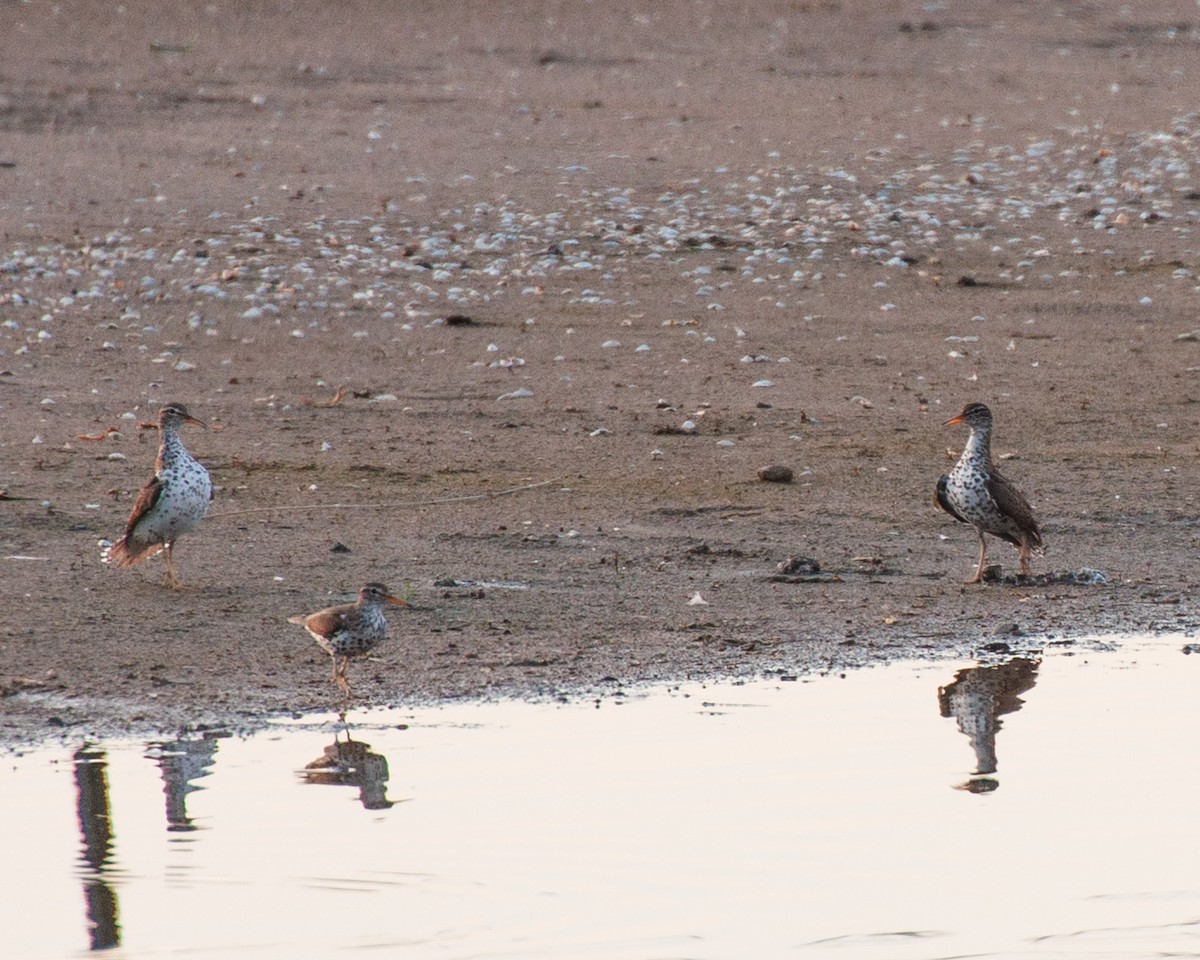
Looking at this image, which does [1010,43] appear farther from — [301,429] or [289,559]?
[289,559]

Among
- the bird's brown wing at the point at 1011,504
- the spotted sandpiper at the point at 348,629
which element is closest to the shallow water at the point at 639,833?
the spotted sandpiper at the point at 348,629

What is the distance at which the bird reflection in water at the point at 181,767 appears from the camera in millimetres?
6848

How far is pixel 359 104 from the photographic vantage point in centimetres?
2225

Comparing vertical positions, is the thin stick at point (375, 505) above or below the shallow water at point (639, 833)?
above

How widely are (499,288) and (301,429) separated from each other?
347 centimetres

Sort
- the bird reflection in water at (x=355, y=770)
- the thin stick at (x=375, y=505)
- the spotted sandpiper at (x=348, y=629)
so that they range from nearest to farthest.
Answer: the bird reflection in water at (x=355, y=770)
the spotted sandpiper at (x=348, y=629)
the thin stick at (x=375, y=505)

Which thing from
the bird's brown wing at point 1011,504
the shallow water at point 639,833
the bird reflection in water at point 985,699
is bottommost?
the shallow water at point 639,833

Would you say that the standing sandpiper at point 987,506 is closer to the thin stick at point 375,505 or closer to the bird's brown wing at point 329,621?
the thin stick at point 375,505

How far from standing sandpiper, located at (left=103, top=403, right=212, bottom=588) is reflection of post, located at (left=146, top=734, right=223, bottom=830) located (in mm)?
2170

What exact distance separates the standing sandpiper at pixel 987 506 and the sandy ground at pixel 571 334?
24 centimetres

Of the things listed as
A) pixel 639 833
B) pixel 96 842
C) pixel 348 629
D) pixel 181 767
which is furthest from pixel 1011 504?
pixel 96 842

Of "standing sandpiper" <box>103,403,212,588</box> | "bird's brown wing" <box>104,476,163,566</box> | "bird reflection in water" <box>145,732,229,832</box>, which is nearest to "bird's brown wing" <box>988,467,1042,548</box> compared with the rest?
"standing sandpiper" <box>103,403,212,588</box>

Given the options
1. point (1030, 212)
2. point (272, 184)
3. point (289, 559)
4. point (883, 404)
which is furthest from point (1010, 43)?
point (289, 559)

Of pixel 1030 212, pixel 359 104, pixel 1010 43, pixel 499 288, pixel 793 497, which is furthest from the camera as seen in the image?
pixel 1010 43
